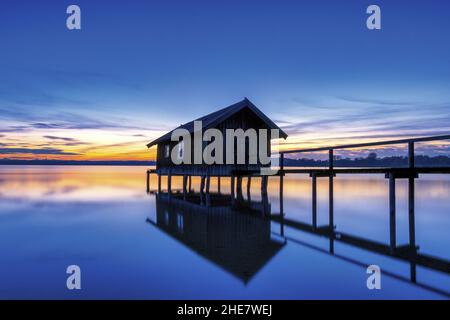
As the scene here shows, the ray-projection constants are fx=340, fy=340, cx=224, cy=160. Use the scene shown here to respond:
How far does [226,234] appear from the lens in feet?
40.7

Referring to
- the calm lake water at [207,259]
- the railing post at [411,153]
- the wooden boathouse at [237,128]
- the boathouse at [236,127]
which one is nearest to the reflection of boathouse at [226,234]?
the calm lake water at [207,259]

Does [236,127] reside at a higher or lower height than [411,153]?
higher

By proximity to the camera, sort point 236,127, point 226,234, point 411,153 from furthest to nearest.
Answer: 1. point 236,127
2. point 226,234
3. point 411,153

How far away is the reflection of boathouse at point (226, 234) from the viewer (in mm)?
9031

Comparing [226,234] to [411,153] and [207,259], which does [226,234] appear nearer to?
[207,259]

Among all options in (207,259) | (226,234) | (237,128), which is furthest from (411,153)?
(237,128)

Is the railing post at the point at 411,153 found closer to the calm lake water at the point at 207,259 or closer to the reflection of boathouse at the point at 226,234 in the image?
the calm lake water at the point at 207,259

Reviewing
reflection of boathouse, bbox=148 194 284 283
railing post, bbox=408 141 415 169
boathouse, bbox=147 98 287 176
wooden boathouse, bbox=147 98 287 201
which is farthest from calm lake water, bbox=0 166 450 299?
boathouse, bbox=147 98 287 176

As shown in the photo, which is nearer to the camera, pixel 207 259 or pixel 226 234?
pixel 207 259

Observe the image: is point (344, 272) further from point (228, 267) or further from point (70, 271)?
point (70, 271)

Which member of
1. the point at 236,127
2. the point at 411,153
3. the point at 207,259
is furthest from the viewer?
the point at 236,127
